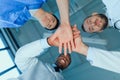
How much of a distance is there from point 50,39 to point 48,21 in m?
0.36

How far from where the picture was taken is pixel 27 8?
1.19 meters

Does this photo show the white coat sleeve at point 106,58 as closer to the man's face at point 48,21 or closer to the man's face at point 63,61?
the man's face at point 48,21

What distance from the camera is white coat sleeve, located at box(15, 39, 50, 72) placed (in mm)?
1746

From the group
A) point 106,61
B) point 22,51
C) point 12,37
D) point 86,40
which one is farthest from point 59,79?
→ point 12,37

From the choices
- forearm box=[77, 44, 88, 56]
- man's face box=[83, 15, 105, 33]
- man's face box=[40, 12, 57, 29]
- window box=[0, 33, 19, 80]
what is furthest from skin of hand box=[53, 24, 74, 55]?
window box=[0, 33, 19, 80]

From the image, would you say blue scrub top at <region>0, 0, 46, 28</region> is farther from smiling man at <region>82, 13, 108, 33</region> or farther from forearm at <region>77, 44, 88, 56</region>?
smiling man at <region>82, 13, 108, 33</region>

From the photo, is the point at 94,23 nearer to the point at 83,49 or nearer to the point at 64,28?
the point at 83,49

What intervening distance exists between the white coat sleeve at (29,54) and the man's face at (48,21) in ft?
0.50

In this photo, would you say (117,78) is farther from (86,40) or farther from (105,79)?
(86,40)

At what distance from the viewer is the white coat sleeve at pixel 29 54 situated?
175cm

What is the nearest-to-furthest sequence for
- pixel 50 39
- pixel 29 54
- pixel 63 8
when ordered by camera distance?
pixel 63 8
pixel 50 39
pixel 29 54

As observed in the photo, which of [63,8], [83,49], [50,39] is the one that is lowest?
[83,49]

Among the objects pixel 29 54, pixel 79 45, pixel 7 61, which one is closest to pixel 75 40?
pixel 79 45

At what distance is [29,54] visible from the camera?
1.88 meters
